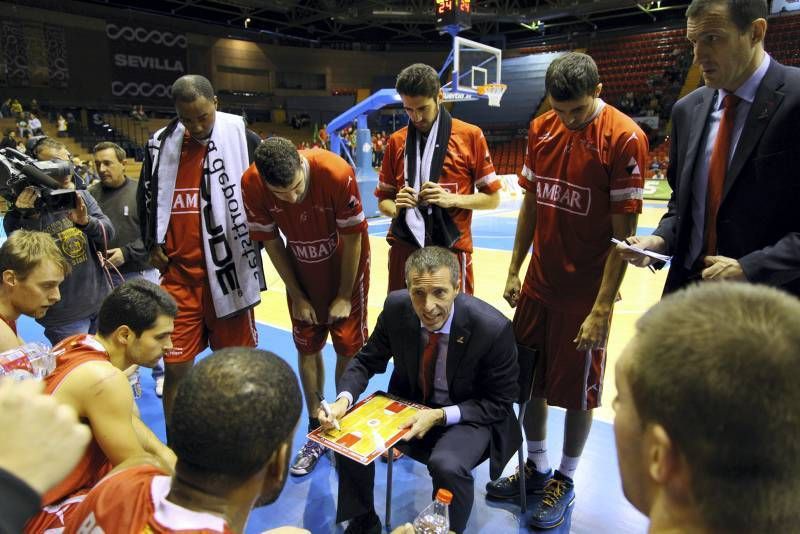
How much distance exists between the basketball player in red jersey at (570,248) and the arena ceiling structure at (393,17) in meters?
20.5

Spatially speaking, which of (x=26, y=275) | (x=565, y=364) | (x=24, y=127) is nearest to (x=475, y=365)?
(x=565, y=364)

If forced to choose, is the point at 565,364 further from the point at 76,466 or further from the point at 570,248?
the point at 76,466

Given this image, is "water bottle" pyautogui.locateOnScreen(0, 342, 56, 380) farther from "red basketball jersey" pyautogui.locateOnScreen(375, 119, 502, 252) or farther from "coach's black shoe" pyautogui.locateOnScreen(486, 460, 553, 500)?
"coach's black shoe" pyautogui.locateOnScreen(486, 460, 553, 500)

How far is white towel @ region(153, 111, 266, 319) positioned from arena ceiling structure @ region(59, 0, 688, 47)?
19.6 m

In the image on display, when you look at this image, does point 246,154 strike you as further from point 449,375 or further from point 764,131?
point 764,131

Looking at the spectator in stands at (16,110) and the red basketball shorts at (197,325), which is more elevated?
the spectator in stands at (16,110)

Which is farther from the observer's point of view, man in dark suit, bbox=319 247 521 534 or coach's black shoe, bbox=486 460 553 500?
coach's black shoe, bbox=486 460 553 500

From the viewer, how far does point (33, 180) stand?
286 centimetres

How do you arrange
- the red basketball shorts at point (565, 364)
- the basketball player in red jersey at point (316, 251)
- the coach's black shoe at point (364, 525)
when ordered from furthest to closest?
the basketball player in red jersey at point (316, 251), the red basketball shorts at point (565, 364), the coach's black shoe at point (364, 525)

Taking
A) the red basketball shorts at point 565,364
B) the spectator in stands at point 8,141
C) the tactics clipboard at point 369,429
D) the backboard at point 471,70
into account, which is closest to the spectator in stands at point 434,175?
the red basketball shorts at point 565,364

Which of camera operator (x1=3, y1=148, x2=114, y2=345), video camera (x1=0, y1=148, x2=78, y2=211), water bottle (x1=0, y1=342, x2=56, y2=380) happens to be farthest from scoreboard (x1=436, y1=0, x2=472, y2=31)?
water bottle (x1=0, y1=342, x2=56, y2=380)

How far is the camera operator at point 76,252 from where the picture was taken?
3.26 meters

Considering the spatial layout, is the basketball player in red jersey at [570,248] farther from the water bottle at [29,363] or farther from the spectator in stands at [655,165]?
the spectator in stands at [655,165]

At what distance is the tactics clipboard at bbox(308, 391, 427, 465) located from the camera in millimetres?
2053
